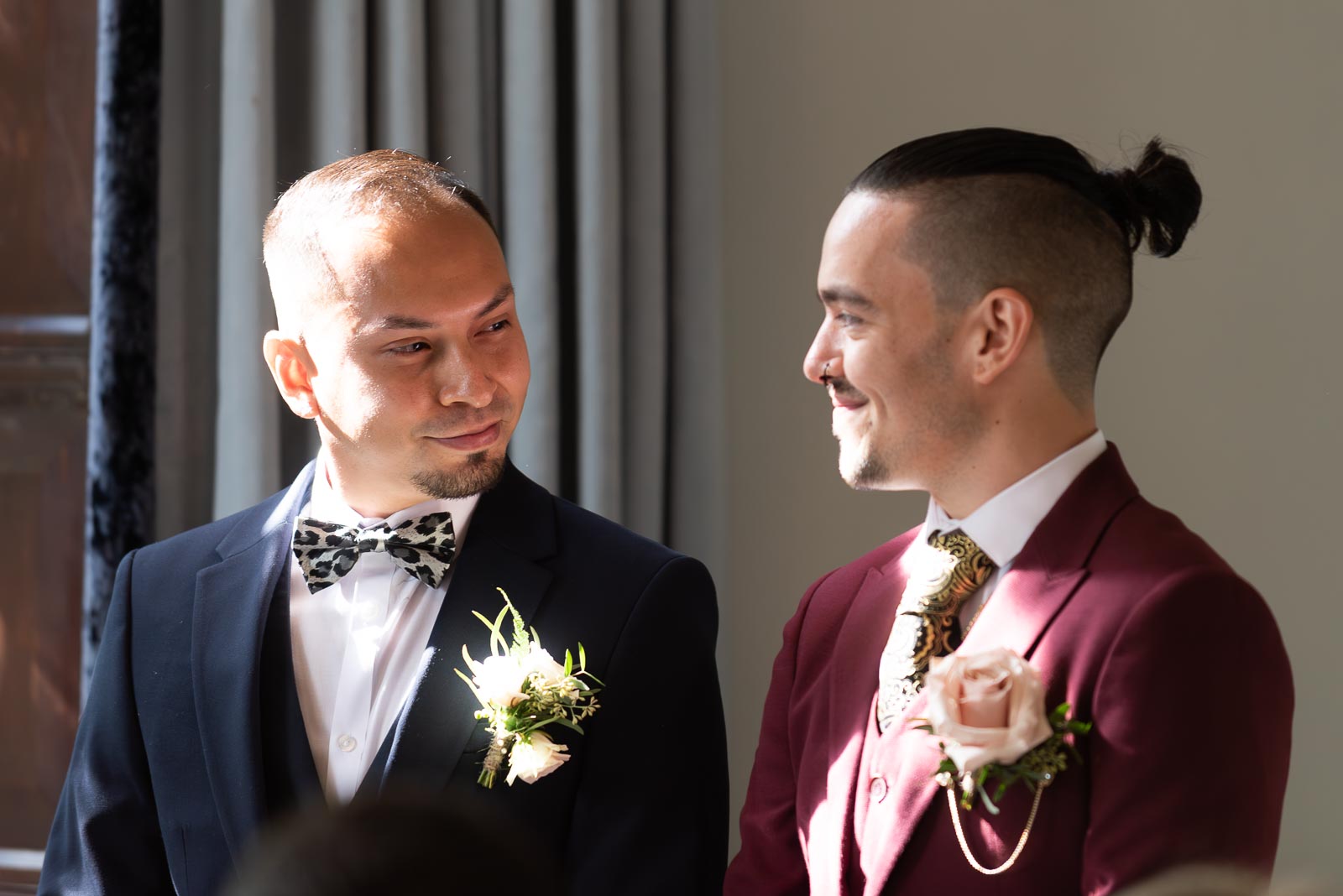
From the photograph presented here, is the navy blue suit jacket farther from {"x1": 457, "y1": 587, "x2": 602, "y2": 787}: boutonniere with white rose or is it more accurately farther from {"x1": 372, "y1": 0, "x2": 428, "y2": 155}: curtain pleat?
{"x1": 372, "y1": 0, "x2": 428, "y2": 155}: curtain pleat

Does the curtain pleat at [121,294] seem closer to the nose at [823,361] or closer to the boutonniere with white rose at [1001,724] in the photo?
the nose at [823,361]

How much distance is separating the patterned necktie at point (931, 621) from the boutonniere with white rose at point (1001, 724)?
0.14 m

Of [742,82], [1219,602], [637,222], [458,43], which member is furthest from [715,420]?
[1219,602]

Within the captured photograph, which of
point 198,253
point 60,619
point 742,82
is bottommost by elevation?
point 60,619

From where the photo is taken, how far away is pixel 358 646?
185 cm

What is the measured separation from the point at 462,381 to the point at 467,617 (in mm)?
300

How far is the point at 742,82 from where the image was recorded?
270 centimetres

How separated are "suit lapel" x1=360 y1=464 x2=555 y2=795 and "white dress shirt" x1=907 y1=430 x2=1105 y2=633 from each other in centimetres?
57

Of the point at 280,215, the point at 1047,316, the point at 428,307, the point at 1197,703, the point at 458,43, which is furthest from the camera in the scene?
the point at 458,43

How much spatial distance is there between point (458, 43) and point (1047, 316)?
1.39m

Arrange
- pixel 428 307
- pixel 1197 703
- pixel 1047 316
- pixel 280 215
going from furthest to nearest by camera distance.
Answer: pixel 280 215
pixel 428 307
pixel 1047 316
pixel 1197 703

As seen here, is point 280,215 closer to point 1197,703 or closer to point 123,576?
point 123,576

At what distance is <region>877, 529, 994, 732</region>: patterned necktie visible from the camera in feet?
5.15

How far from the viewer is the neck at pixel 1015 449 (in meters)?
1.54
